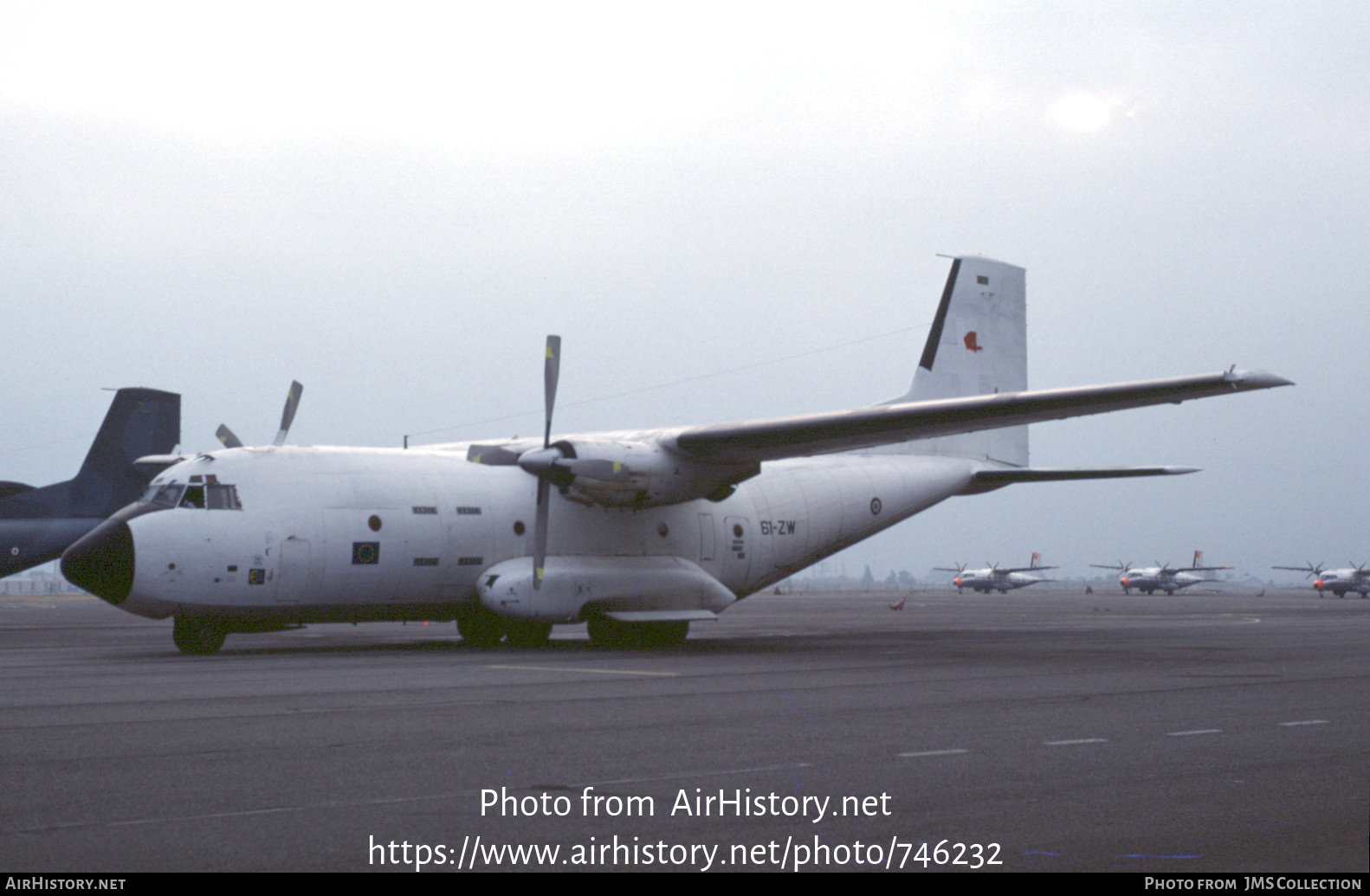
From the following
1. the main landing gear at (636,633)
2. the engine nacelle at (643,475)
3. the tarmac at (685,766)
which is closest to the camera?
the tarmac at (685,766)

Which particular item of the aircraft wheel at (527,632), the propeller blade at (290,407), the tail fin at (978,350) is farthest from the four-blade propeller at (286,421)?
the tail fin at (978,350)

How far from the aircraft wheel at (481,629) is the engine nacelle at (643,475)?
273 cm

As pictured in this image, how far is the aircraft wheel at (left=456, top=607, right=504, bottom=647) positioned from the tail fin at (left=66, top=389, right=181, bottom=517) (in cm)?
1050

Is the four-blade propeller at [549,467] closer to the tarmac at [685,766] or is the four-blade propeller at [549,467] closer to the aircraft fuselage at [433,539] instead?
the aircraft fuselage at [433,539]

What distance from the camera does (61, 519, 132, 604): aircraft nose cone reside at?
752 inches

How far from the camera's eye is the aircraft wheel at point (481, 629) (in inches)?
932

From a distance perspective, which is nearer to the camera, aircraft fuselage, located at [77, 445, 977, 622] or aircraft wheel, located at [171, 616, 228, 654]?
aircraft fuselage, located at [77, 445, 977, 622]

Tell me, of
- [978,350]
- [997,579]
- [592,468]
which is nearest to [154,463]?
[592,468]

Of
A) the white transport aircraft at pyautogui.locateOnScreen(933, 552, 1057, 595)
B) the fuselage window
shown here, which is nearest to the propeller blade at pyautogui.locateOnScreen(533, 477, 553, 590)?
the fuselage window

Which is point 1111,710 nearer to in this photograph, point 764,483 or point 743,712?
point 743,712

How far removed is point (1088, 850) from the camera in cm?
616

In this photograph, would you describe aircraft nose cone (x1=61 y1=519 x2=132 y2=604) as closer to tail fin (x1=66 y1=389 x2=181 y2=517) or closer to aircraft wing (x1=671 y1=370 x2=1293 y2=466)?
aircraft wing (x1=671 y1=370 x2=1293 y2=466)
